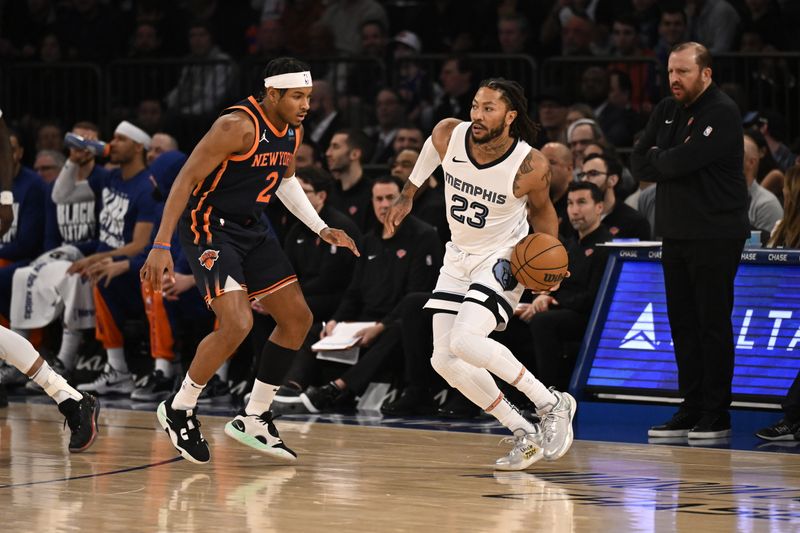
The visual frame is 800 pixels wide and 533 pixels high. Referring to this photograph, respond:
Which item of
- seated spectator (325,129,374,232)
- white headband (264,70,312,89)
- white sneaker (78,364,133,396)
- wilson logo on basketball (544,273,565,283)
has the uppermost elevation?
white headband (264,70,312,89)

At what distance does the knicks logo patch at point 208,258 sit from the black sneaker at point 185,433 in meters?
0.73

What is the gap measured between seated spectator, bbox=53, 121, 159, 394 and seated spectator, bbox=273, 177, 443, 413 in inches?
66.6

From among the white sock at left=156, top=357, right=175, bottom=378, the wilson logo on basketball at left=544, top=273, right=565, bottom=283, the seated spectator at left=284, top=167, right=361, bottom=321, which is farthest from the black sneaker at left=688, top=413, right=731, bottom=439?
the white sock at left=156, top=357, right=175, bottom=378

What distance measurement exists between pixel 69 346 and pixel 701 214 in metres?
5.62

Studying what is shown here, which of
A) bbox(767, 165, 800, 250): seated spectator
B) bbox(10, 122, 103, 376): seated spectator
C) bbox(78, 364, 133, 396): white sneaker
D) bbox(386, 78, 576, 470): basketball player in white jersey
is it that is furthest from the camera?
bbox(10, 122, 103, 376): seated spectator

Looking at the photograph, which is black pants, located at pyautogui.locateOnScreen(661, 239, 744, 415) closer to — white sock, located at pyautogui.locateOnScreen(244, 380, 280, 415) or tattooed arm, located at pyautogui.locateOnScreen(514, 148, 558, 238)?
tattooed arm, located at pyautogui.locateOnScreen(514, 148, 558, 238)

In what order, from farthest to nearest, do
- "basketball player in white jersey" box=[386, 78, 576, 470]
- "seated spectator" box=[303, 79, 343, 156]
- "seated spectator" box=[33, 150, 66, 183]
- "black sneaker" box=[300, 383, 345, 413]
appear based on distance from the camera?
"seated spectator" box=[303, 79, 343, 156], "seated spectator" box=[33, 150, 66, 183], "black sneaker" box=[300, 383, 345, 413], "basketball player in white jersey" box=[386, 78, 576, 470]

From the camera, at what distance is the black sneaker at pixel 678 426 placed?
842 centimetres

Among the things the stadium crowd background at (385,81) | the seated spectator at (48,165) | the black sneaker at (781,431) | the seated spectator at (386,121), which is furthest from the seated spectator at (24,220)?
the black sneaker at (781,431)

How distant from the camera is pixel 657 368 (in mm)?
9055

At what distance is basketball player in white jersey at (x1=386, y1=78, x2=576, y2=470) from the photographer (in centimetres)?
708

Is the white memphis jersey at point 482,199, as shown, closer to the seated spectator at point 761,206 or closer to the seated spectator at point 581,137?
the seated spectator at point 761,206

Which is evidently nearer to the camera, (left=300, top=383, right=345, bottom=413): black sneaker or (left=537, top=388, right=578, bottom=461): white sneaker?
(left=537, top=388, right=578, bottom=461): white sneaker

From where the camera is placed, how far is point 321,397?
32.7ft
